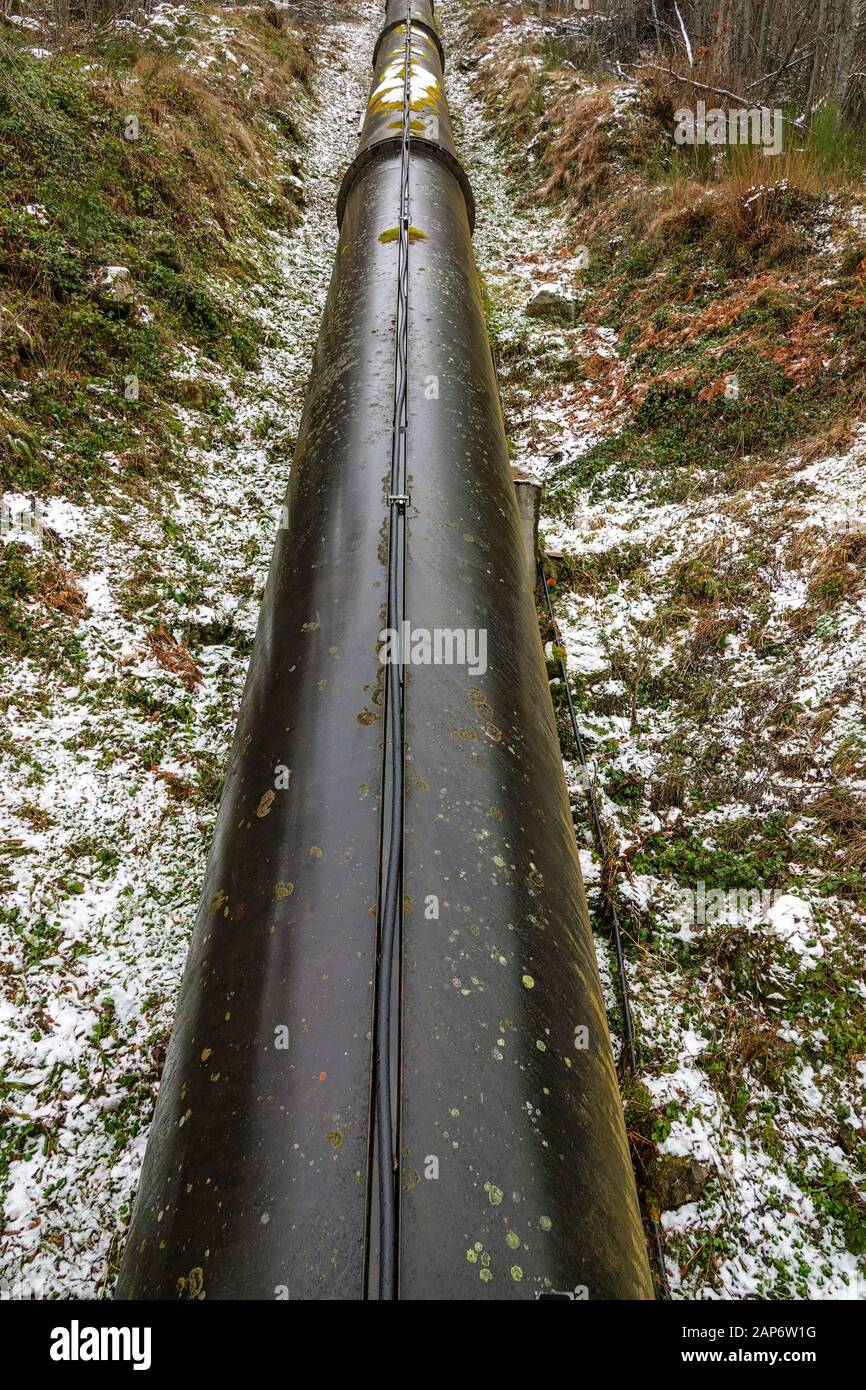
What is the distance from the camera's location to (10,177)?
553 centimetres

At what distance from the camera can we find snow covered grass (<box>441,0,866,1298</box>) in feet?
9.12

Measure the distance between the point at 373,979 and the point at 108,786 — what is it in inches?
107

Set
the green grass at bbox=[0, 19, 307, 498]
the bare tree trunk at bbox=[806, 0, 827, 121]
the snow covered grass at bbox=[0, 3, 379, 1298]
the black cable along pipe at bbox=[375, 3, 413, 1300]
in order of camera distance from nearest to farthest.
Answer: the black cable along pipe at bbox=[375, 3, 413, 1300]
the snow covered grass at bbox=[0, 3, 379, 1298]
the green grass at bbox=[0, 19, 307, 498]
the bare tree trunk at bbox=[806, 0, 827, 121]

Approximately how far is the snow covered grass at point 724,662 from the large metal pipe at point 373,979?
134 centimetres

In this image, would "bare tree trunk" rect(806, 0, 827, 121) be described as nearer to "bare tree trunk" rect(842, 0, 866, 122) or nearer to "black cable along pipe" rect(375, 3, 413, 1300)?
"bare tree trunk" rect(842, 0, 866, 122)

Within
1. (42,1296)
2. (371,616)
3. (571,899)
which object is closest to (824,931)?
(571,899)

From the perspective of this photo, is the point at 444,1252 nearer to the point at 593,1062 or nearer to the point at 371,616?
the point at 593,1062

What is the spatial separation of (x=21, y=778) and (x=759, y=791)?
12.5ft

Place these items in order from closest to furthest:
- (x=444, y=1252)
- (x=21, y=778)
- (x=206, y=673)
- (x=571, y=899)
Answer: (x=444, y=1252) < (x=571, y=899) < (x=21, y=778) < (x=206, y=673)

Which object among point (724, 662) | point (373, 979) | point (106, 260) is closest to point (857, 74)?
point (724, 662)

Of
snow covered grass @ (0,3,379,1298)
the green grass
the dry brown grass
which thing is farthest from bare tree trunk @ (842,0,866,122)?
the dry brown grass

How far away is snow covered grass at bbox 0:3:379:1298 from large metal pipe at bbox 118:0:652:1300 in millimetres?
1425

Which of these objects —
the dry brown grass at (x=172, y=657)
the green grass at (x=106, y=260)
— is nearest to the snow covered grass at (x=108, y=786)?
the dry brown grass at (x=172, y=657)

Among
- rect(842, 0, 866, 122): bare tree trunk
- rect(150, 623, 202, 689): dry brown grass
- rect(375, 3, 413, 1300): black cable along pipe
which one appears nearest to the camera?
rect(375, 3, 413, 1300): black cable along pipe
